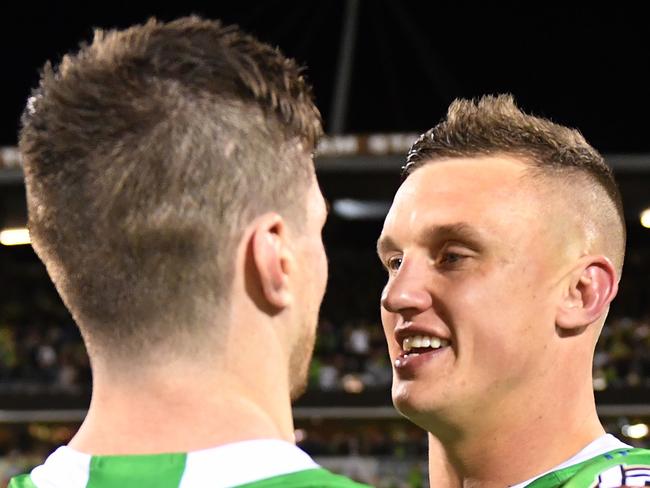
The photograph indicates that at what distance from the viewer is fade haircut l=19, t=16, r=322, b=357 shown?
4.54 feet

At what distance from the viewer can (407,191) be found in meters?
2.60

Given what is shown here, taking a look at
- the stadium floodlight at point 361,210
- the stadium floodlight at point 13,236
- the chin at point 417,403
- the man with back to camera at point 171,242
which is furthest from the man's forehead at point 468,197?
the stadium floodlight at point 13,236

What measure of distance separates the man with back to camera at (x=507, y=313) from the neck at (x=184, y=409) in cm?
103

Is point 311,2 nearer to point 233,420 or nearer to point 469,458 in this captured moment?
point 469,458

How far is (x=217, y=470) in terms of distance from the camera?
132 cm

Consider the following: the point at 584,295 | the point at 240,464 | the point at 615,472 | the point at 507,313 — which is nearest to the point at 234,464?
the point at 240,464

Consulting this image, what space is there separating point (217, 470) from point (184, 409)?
91 millimetres

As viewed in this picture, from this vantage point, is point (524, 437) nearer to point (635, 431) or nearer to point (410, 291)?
point (410, 291)

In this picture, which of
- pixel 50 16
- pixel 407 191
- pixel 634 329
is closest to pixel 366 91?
pixel 50 16

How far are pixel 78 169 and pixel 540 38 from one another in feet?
54.3

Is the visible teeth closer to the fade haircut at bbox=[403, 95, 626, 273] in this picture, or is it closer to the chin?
the chin

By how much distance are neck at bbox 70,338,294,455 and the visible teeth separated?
41.1 inches

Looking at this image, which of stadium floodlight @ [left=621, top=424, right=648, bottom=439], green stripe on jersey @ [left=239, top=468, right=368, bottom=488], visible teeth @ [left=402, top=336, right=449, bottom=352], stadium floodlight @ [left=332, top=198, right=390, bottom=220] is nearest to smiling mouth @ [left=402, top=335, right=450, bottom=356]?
visible teeth @ [left=402, top=336, right=449, bottom=352]

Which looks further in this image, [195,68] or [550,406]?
Result: [550,406]
